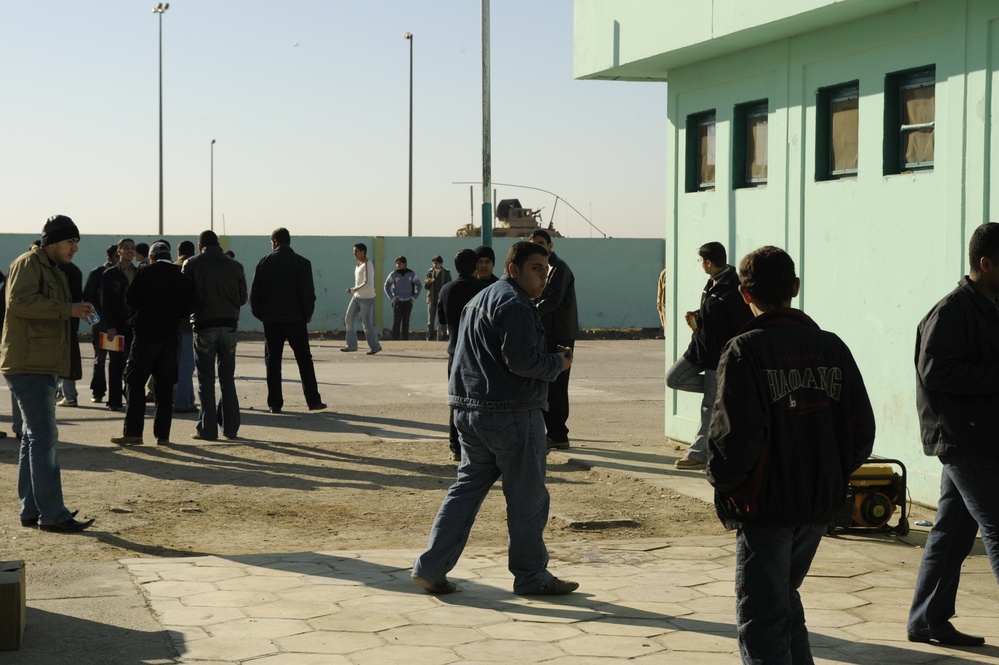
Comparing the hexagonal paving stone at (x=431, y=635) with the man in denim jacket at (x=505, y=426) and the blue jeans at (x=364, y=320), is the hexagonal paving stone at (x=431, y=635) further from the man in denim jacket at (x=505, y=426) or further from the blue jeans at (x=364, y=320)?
the blue jeans at (x=364, y=320)

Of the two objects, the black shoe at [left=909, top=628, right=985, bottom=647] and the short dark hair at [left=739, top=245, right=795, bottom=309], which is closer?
the short dark hair at [left=739, top=245, right=795, bottom=309]

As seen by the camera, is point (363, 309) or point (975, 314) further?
point (363, 309)

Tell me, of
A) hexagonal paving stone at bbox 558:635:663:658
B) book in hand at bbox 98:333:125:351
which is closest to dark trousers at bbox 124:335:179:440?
book in hand at bbox 98:333:125:351

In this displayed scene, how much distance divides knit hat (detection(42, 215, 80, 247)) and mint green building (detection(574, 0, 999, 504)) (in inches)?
215

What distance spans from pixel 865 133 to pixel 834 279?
1157 mm

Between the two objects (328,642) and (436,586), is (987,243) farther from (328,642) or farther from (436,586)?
(328,642)

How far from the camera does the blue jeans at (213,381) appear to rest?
12.7 m

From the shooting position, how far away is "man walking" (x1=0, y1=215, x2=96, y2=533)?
26.8 feet

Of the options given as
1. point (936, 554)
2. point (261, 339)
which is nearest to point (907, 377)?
point (936, 554)

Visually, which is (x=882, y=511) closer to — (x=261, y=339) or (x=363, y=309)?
(x=363, y=309)

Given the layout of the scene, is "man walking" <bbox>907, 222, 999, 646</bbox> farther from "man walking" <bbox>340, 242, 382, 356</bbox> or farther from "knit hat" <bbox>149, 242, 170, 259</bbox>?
"man walking" <bbox>340, 242, 382, 356</bbox>

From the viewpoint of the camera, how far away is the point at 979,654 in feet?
18.7

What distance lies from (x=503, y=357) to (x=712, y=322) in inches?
157

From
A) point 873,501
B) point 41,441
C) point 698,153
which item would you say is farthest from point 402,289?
point 873,501
